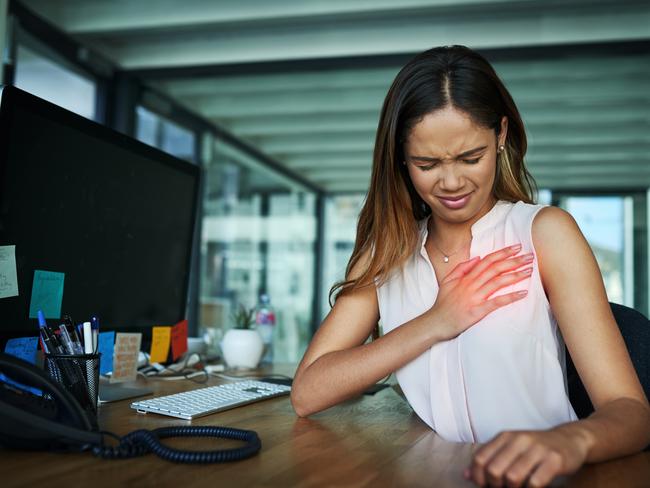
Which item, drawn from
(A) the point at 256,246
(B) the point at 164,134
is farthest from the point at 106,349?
(A) the point at 256,246

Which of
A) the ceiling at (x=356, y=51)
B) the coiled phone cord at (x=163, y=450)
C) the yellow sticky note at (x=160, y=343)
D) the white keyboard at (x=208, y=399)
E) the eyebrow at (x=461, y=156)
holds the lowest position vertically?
the white keyboard at (x=208, y=399)

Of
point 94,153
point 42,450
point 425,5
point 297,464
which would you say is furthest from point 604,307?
point 425,5

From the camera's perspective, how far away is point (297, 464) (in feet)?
2.88

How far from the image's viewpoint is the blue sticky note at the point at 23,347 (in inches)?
46.3

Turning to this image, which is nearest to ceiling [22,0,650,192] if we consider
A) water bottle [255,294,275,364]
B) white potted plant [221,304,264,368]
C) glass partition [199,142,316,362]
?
glass partition [199,142,316,362]

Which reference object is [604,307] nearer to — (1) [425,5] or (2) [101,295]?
(2) [101,295]

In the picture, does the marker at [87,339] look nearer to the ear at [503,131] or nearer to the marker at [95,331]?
the marker at [95,331]

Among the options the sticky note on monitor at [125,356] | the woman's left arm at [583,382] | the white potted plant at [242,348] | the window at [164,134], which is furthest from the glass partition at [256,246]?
the woman's left arm at [583,382]

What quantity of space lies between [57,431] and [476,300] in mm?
701

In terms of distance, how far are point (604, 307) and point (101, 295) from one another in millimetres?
981

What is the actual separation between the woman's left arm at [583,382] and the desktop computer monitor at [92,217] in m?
0.85

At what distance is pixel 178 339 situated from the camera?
180cm

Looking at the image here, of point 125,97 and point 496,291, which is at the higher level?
point 125,97

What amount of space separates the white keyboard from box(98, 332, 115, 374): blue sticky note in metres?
0.25
